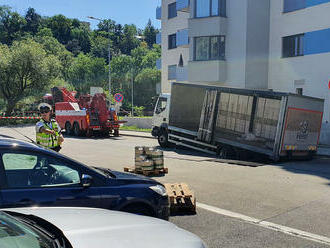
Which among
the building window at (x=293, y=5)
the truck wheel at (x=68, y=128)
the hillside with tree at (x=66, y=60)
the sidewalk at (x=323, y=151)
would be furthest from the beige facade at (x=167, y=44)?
the sidewalk at (x=323, y=151)

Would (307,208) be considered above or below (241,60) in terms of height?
below

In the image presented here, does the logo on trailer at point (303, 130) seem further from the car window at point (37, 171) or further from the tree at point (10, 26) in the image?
the tree at point (10, 26)

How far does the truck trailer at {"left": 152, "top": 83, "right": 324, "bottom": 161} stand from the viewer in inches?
516

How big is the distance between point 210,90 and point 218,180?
6213mm

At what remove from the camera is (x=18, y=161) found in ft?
14.0

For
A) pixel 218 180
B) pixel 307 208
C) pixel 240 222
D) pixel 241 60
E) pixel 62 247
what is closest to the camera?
pixel 62 247

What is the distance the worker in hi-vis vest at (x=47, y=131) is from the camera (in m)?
7.15

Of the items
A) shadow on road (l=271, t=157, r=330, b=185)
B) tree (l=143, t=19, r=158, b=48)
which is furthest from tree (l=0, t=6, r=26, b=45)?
shadow on road (l=271, t=157, r=330, b=185)

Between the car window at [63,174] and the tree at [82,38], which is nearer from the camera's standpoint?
the car window at [63,174]

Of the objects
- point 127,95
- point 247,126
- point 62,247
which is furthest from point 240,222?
point 127,95

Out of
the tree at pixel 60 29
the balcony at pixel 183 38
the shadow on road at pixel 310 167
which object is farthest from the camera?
the tree at pixel 60 29

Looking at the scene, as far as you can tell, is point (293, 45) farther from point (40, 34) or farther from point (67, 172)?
point (40, 34)

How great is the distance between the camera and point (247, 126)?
548 inches

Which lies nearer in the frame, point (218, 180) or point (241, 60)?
point (218, 180)
